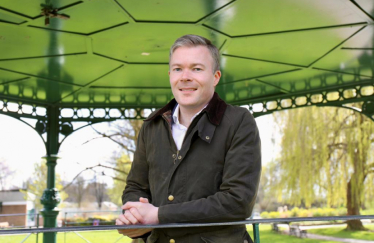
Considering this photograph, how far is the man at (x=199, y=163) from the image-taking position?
1894mm

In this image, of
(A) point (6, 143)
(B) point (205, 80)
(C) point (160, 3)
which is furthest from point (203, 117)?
(A) point (6, 143)

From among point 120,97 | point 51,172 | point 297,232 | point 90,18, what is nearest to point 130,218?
point 90,18

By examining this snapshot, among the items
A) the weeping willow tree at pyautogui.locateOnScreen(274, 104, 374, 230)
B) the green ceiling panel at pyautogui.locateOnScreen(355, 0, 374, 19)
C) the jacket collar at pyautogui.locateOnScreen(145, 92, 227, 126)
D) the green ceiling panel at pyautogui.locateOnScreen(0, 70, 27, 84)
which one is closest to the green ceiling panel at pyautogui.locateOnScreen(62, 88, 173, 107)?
the green ceiling panel at pyautogui.locateOnScreen(0, 70, 27, 84)

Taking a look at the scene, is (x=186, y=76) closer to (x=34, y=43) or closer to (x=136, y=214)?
(x=136, y=214)

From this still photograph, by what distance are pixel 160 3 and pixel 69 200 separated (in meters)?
26.5

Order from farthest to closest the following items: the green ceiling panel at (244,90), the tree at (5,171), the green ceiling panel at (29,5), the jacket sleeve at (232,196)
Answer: the tree at (5,171) → the green ceiling panel at (244,90) → the green ceiling panel at (29,5) → the jacket sleeve at (232,196)

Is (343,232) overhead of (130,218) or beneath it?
beneath

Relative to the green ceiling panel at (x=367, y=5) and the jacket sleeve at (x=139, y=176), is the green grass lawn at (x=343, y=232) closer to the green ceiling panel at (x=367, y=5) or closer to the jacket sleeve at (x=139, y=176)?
the green ceiling panel at (x=367, y=5)

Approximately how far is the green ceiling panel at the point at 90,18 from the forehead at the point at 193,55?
8.56 feet

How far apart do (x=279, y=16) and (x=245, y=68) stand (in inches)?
86.3

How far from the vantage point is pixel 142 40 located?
5.61 meters

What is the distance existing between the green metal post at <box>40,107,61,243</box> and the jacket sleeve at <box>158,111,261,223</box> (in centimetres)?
710

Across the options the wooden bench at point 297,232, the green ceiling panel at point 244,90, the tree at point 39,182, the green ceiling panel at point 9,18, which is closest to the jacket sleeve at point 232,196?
the green ceiling panel at point 9,18

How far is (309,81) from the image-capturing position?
25.8 ft
